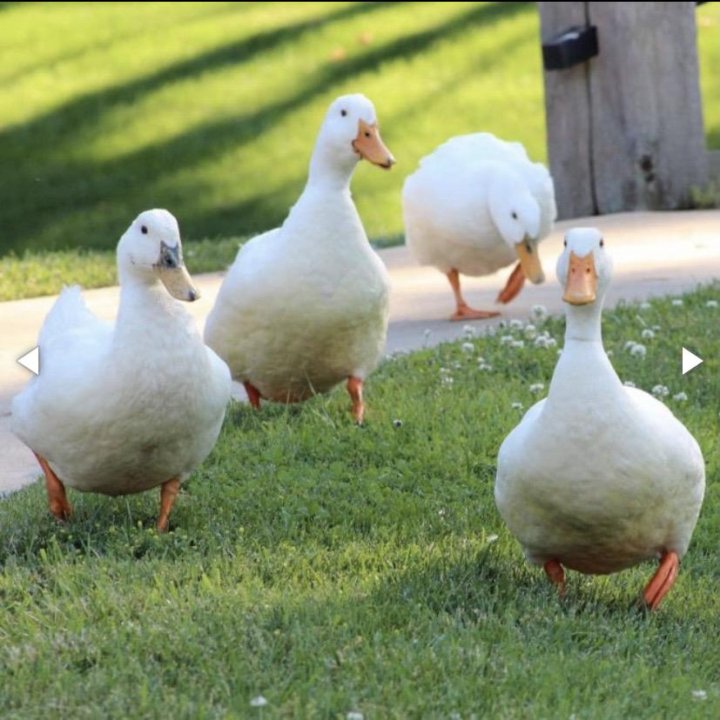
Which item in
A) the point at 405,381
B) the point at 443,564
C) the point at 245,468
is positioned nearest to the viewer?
the point at 443,564

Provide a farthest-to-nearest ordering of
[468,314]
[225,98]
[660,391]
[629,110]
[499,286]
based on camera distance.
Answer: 1. [225,98]
2. [629,110]
3. [499,286]
4. [468,314]
5. [660,391]

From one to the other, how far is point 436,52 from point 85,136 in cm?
348

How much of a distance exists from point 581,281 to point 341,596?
994mm

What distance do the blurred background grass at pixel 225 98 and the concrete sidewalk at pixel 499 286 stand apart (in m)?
2.85

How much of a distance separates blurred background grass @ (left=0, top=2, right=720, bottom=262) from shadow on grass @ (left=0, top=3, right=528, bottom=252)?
17 millimetres

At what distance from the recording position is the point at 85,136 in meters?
14.2

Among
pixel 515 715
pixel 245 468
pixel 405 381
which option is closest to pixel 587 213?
pixel 405 381

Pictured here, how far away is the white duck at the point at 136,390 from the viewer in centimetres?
468

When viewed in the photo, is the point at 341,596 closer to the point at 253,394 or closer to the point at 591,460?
the point at 591,460

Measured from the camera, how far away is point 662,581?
173 inches

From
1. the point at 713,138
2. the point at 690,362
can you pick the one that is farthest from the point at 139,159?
the point at 690,362

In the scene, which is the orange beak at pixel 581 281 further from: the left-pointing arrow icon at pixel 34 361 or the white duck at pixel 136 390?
the left-pointing arrow icon at pixel 34 361

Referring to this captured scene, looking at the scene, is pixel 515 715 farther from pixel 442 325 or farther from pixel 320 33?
pixel 320 33

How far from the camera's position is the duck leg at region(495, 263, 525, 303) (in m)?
8.16
